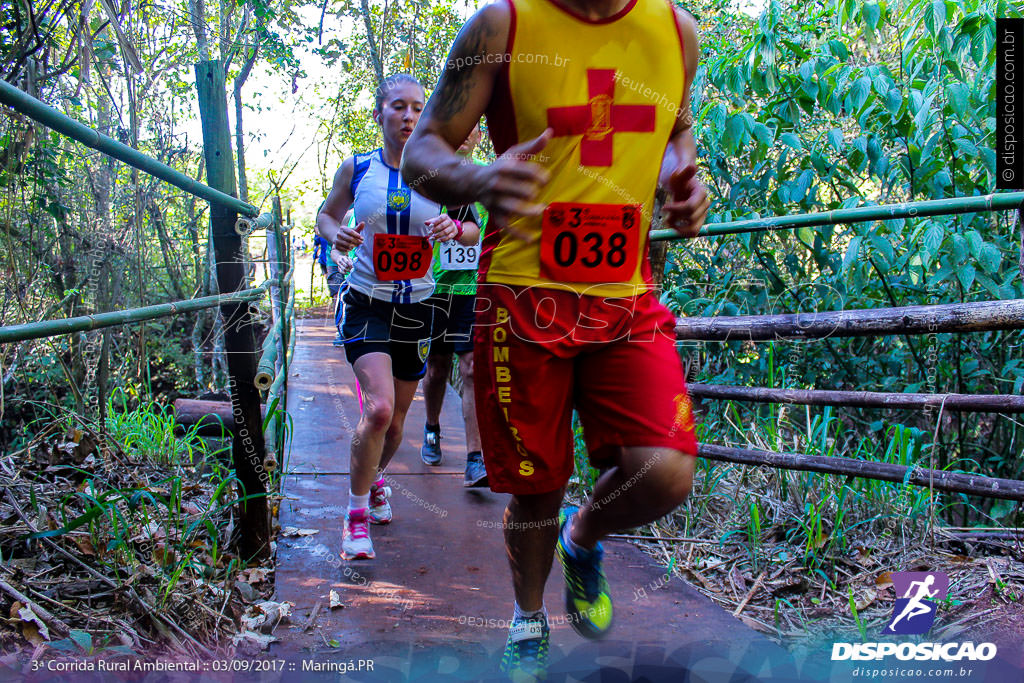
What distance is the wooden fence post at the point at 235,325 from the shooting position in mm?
2357

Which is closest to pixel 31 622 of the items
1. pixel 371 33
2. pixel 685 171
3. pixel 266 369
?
pixel 266 369

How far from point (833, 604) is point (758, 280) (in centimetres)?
181

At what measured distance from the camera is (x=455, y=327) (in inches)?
146

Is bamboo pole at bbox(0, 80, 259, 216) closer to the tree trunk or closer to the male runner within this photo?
the male runner

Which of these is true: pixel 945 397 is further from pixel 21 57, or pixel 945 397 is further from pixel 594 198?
pixel 21 57

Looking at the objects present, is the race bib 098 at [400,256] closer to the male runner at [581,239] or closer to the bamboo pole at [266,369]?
the bamboo pole at [266,369]

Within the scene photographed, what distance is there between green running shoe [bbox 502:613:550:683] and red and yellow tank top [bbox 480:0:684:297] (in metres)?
0.83

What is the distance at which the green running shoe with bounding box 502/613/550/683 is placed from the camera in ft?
6.32

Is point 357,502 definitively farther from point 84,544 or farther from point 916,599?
point 916,599

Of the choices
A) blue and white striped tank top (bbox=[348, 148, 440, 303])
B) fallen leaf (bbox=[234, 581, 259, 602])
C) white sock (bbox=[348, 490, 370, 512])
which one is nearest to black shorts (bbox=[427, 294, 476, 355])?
blue and white striped tank top (bbox=[348, 148, 440, 303])

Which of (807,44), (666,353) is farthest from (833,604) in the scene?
(807,44)

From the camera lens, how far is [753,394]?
10.1ft

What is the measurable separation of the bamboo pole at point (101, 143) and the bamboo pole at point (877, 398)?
1875mm

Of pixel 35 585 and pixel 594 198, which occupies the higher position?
pixel 594 198
